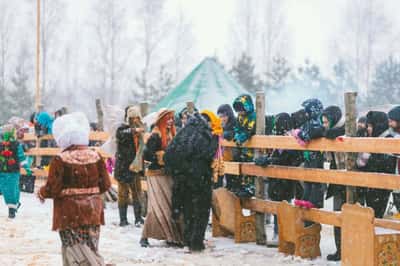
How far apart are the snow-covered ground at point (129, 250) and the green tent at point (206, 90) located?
840 cm

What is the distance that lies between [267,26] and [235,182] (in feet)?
119

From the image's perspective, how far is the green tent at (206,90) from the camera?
1936 cm

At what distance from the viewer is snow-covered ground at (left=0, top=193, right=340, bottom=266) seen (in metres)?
8.34

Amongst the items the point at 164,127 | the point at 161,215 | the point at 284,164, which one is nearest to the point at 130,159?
the point at 164,127

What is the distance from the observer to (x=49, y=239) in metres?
9.98

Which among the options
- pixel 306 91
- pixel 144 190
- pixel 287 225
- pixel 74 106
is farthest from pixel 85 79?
pixel 287 225

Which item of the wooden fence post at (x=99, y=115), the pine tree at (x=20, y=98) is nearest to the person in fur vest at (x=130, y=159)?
the wooden fence post at (x=99, y=115)

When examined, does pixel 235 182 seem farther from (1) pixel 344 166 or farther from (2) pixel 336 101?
(2) pixel 336 101

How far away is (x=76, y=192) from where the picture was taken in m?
6.21

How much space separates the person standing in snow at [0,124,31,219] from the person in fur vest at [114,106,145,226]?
209 cm

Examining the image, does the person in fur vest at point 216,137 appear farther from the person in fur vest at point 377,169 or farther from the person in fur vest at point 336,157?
the person in fur vest at point 377,169

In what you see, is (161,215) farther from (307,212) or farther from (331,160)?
(331,160)

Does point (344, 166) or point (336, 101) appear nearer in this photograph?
point (344, 166)

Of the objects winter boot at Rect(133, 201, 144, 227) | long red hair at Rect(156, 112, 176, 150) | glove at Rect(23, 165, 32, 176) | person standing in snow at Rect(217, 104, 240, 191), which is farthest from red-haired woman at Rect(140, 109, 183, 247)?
glove at Rect(23, 165, 32, 176)
